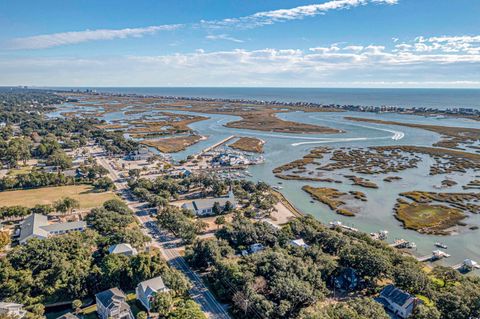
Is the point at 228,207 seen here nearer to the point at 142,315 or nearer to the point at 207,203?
the point at 207,203

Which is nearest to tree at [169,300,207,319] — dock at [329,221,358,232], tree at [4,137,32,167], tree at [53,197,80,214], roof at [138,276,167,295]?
roof at [138,276,167,295]

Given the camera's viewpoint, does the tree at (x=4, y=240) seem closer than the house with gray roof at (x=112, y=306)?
No

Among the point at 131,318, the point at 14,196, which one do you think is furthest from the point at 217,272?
the point at 14,196

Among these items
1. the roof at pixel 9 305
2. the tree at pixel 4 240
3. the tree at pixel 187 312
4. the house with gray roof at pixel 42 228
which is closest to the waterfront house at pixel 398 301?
the tree at pixel 187 312

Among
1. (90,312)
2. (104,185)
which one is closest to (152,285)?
(90,312)

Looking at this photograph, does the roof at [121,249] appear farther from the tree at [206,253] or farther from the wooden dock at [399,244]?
the wooden dock at [399,244]

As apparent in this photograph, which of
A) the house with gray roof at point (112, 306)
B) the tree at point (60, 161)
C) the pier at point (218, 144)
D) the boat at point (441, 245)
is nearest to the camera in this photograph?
the house with gray roof at point (112, 306)

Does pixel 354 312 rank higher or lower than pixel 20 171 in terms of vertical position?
higher

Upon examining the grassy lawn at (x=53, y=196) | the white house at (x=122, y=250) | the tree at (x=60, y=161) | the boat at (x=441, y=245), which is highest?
the tree at (x=60, y=161)
